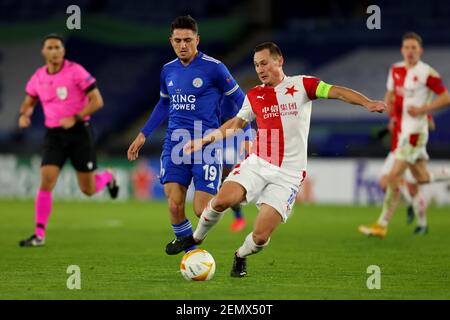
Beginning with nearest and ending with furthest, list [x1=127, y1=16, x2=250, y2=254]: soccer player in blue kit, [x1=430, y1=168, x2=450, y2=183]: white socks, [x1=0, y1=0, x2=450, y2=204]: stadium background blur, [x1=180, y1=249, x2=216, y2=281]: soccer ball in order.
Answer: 1. [x1=180, y1=249, x2=216, y2=281]: soccer ball
2. [x1=127, y1=16, x2=250, y2=254]: soccer player in blue kit
3. [x1=430, y1=168, x2=450, y2=183]: white socks
4. [x1=0, y1=0, x2=450, y2=204]: stadium background blur

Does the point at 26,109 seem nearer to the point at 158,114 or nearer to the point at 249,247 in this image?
the point at 158,114

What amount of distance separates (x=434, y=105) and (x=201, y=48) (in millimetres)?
15849

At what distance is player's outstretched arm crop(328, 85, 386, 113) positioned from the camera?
7.48 meters

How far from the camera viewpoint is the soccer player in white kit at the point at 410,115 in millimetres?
12750

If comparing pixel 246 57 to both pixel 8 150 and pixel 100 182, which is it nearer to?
pixel 8 150

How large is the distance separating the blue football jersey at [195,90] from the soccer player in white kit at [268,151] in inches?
25.1

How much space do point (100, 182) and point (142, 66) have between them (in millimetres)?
15461

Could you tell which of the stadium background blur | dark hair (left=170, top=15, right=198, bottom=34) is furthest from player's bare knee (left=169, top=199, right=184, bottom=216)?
the stadium background blur

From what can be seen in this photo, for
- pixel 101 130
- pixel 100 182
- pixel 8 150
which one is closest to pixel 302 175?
pixel 100 182

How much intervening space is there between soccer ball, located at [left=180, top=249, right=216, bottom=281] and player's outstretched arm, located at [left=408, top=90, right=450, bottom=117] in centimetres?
530

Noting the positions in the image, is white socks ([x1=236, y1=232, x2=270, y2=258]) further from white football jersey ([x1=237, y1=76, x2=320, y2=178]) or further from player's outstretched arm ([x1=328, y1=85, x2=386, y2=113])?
player's outstretched arm ([x1=328, y1=85, x2=386, y2=113])

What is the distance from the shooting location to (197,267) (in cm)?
809

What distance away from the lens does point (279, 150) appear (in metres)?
8.45

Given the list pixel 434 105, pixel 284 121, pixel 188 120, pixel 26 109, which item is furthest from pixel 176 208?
pixel 434 105
